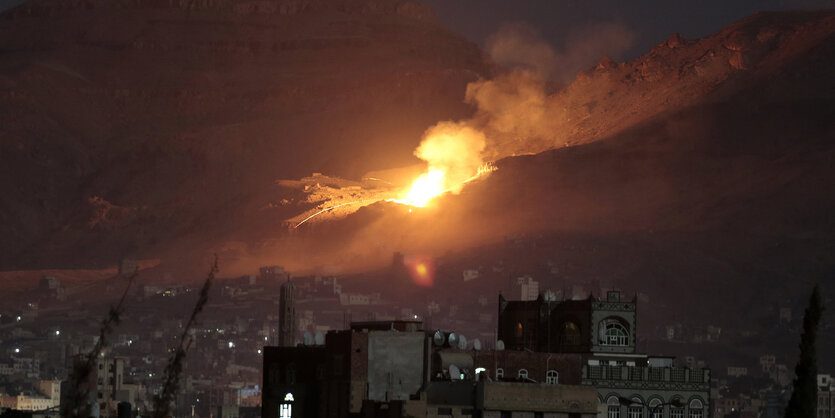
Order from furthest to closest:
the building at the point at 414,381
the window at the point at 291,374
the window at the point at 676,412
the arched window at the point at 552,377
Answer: the window at the point at 676,412
the window at the point at 291,374
the arched window at the point at 552,377
the building at the point at 414,381

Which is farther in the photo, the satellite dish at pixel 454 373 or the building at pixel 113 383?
the building at pixel 113 383

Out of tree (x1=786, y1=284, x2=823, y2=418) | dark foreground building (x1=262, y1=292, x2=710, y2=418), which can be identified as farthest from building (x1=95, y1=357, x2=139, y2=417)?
tree (x1=786, y1=284, x2=823, y2=418)

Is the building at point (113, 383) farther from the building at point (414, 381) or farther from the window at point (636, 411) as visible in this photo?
the window at point (636, 411)

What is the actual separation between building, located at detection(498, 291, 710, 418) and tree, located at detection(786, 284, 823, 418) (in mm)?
26997

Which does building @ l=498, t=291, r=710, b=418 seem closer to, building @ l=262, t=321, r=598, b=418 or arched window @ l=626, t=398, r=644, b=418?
arched window @ l=626, t=398, r=644, b=418

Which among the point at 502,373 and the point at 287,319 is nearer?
the point at 502,373

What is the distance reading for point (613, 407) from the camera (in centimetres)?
12081

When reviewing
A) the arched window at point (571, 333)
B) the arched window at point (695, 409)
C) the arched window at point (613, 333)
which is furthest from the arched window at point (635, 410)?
the arched window at point (571, 333)

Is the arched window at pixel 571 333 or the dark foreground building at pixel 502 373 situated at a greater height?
the arched window at pixel 571 333

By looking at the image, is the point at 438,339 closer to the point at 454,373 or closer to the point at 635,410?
the point at 454,373

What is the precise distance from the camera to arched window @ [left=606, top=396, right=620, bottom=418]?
120375 mm

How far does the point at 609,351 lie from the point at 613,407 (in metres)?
7.03

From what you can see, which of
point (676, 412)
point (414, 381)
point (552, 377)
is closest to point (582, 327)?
point (676, 412)

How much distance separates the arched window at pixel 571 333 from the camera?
12800cm
